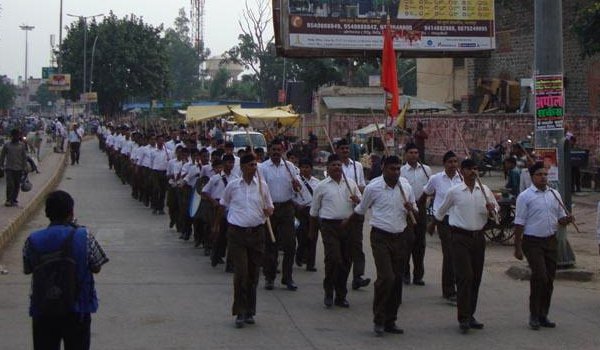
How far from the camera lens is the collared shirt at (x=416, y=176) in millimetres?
12175

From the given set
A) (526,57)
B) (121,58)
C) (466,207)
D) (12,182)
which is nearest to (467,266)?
(466,207)

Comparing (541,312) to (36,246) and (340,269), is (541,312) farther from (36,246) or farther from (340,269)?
(36,246)

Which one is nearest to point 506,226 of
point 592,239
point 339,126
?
point 592,239

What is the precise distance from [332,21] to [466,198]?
17421 mm

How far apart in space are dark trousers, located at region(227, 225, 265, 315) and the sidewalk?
6.47 metres

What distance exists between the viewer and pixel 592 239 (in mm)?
16844

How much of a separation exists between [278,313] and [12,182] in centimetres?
1162

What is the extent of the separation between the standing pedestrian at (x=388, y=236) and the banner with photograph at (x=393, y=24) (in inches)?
648

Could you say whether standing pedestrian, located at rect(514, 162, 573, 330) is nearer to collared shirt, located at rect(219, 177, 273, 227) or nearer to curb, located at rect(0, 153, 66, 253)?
collared shirt, located at rect(219, 177, 273, 227)

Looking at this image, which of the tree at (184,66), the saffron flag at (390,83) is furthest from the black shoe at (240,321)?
the tree at (184,66)

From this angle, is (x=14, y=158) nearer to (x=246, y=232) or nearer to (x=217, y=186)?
(x=217, y=186)

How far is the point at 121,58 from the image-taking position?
6781cm

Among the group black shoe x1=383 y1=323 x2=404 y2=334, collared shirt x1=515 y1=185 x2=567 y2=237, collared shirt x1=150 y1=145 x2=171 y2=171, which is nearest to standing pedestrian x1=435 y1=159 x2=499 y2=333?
collared shirt x1=515 y1=185 x2=567 y2=237

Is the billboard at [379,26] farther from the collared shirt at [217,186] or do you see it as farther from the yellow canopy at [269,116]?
the collared shirt at [217,186]
